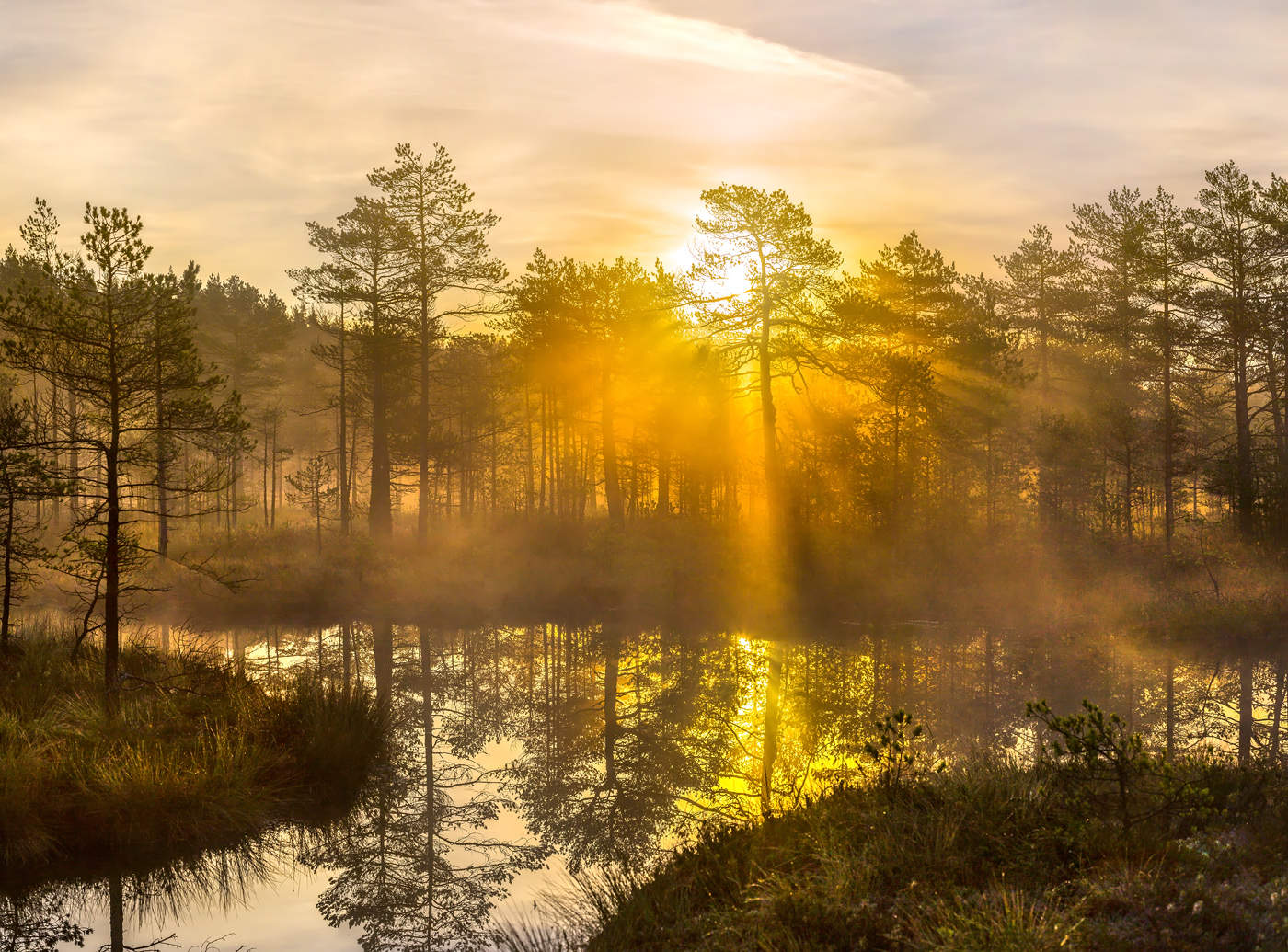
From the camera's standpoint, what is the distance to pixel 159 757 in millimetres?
10305

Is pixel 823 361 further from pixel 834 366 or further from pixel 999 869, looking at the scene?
pixel 999 869

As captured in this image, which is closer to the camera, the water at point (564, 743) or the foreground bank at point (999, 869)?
the foreground bank at point (999, 869)

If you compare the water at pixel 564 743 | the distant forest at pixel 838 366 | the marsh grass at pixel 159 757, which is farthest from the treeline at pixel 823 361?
the marsh grass at pixel 159 757

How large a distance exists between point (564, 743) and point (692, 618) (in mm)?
11087

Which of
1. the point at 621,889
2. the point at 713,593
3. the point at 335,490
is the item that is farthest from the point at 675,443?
the point at 621,889

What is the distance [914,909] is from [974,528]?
2755cm

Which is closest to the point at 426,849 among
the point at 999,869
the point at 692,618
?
the point at 999,869

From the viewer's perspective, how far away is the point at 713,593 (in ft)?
89.6

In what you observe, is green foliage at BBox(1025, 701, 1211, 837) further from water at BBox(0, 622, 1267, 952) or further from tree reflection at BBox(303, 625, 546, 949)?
tree reflection at BBox(303, 625, 546, 949)

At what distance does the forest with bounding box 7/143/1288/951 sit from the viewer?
7.75 metres

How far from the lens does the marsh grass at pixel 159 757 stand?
956cm

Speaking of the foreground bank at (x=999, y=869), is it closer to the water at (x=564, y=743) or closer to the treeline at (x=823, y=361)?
the water at (x=564, y=743)

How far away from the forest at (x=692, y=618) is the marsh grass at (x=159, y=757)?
5cm

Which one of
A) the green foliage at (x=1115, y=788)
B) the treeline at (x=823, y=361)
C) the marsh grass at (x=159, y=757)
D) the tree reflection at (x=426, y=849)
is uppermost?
the treeline at (x=823, y=361)
